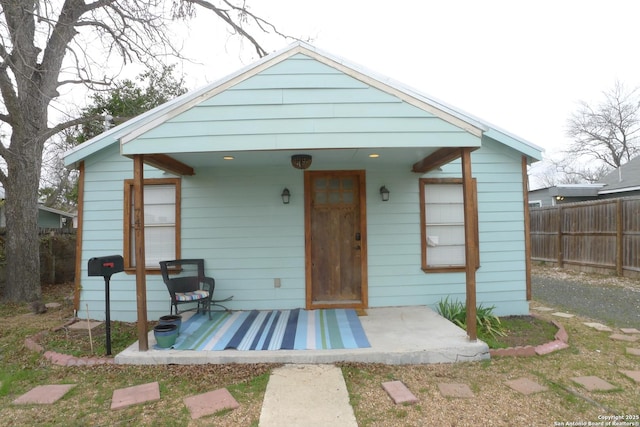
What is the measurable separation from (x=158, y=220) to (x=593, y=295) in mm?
8062

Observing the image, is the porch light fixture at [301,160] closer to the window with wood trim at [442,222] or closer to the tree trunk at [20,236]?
the window with wood trim at [442,222]

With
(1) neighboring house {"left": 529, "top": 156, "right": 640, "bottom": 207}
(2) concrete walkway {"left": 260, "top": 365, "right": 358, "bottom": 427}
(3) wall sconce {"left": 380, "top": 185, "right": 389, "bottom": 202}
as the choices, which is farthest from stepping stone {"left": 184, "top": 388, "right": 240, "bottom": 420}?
(1) neighboring house {"left": 529, "top": 156, "right": 640, "bottom": 207}

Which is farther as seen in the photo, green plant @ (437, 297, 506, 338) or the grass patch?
green plant @ (437, 297, 506, 338)

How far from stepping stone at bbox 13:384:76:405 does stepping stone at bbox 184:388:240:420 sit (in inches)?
44.4

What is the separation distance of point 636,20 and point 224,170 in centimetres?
1452

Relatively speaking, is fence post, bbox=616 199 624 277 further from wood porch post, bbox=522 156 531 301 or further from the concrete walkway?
the concrete walkway

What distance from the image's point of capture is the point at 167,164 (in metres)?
4.28

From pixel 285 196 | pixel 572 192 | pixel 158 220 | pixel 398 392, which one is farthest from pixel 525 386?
pixel 572 192

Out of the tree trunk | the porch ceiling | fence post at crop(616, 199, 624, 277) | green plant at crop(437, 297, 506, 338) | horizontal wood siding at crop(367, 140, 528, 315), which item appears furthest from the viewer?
fence post at crop(616, 199, 624, 277)

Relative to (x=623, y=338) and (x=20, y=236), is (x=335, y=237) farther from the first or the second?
(x=20, y=236)

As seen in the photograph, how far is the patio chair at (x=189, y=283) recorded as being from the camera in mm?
4395

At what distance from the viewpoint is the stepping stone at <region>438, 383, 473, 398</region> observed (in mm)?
2801

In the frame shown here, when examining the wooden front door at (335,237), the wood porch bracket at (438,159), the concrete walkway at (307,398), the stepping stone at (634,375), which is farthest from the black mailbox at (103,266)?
the stepping stone at (634,375)

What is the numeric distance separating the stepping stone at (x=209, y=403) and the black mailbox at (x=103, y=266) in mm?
→ 1647
